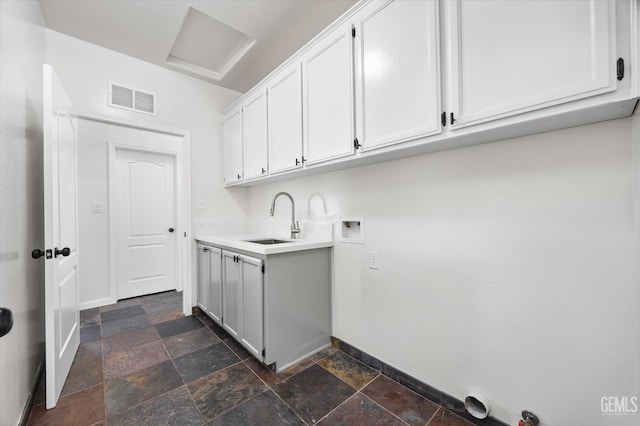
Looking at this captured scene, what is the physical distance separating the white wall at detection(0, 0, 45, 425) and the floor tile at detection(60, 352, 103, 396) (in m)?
0.19

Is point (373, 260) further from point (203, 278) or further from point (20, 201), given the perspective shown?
point (20, 201)

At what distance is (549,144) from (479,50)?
1.72 feet

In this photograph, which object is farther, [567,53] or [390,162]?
[390,162]

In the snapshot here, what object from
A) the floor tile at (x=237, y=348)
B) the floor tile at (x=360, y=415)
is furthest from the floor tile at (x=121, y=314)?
the floor tile at (x=360, y=415)

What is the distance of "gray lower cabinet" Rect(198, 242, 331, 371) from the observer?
1812 millimetres

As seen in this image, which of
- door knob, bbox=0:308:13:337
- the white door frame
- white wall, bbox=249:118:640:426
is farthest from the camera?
the white door frame

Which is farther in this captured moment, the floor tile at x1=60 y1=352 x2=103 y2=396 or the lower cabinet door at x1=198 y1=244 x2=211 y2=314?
the lower cabinet door at x1=198 y1=244 x2=211 y2=314

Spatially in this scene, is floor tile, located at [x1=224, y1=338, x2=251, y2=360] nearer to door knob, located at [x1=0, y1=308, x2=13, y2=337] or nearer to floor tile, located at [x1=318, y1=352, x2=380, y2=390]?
floor tile, located at [x1=318, y1=352, x2=380, y2=390]

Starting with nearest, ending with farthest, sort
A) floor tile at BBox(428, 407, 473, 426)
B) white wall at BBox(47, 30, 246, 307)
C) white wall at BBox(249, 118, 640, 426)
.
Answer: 1. white wall at BBox(249, 118, 640, 426)
2. floor tile at BBox(428, 407, 473, 426)
3. white wall at BBox(47, 30, 246, 307)

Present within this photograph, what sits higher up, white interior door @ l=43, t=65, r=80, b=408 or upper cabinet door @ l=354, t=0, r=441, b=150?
upper cabinet door @ l=354, t=0, r=441, b=150

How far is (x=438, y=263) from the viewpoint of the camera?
1.51m

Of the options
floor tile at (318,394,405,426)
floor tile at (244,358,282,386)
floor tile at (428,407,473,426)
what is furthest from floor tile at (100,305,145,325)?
floor tile at (428,407,473,426)

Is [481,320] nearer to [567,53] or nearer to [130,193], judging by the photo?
[567,53]

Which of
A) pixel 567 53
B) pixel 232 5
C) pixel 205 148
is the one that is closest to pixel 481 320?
pixel 567 53
